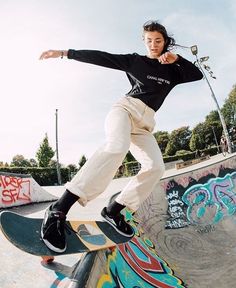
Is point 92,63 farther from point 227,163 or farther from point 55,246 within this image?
point 227,163

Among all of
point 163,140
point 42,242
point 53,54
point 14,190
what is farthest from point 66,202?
point 163,140

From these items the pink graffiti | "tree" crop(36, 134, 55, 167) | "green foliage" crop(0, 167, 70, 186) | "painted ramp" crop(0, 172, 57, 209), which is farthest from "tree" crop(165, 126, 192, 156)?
the pink graffiti

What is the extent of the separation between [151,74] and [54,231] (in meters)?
1.83

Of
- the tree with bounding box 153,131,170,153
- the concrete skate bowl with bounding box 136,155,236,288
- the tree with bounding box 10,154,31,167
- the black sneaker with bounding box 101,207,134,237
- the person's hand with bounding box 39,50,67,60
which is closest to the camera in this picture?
the person's hand with bounding box 39,50,67,60

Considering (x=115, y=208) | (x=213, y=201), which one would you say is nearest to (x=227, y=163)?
(x=213, y=201)

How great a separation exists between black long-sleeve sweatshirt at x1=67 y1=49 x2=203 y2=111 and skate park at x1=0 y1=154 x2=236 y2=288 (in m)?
1.62

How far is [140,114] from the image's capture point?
2.98 m

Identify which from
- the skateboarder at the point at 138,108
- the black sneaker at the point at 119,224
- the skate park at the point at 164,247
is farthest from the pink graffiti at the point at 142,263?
the skateboarder at the point at 138,108

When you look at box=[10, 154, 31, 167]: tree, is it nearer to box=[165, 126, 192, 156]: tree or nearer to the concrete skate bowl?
box=[165, 126, 192, 156]: tree

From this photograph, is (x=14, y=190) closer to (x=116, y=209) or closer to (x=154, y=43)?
(x=116, y=209)

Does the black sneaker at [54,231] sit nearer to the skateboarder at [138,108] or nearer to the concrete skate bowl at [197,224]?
the skateboarder at [138,108]

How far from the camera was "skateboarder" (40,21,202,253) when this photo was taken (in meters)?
2.74

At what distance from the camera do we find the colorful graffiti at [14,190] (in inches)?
384

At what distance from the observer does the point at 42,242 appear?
2.32 metres
